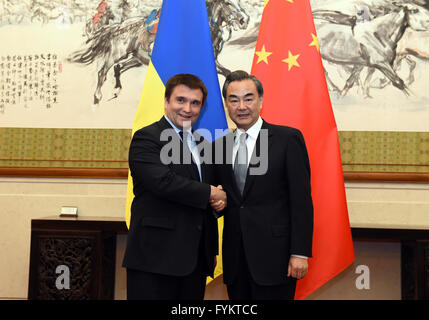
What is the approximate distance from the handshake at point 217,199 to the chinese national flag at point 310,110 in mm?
937

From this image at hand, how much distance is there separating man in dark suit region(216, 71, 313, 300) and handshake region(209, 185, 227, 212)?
73mm

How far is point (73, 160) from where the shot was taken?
3922 mm

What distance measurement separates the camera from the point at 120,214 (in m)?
3.86

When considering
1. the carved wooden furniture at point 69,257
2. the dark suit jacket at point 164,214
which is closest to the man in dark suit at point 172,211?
the dark suit jacket at point 164,214

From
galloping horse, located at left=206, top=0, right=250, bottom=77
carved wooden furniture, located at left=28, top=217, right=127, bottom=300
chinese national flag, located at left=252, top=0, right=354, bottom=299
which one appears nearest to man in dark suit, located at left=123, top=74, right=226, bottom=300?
chinese national flag, located at left=252, top=0, right=354, bottom=299

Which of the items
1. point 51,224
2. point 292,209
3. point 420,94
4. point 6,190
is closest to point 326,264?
point 292,209

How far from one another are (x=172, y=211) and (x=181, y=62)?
1366mm

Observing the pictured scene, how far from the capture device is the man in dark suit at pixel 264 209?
6.53ft

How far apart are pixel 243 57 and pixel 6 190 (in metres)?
2.51

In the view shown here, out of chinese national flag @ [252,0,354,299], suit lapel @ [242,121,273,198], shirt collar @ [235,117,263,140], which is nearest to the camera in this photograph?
suit lapel @ [242,121,273,198]

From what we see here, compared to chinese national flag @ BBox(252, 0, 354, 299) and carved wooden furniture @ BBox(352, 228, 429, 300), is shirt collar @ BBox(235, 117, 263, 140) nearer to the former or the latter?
chinese national flag @ BBox(252, 0, 354, 299)

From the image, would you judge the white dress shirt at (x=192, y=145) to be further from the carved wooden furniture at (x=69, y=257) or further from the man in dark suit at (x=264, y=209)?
the carved wooden furniture at (x=69, y=257)

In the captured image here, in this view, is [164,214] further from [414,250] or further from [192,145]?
[414,250]

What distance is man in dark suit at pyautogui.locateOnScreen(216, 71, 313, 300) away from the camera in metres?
1.99
